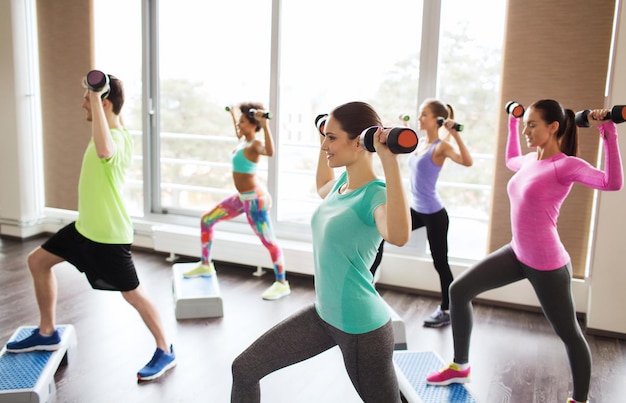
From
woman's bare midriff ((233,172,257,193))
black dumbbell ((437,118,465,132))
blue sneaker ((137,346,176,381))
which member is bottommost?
blue sneaker ((137,346,176,381))

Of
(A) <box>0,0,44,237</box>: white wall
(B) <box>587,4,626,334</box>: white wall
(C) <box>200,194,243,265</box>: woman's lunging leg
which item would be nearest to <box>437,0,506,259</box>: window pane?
(B) <box>587,4,626,334</box>: white wall

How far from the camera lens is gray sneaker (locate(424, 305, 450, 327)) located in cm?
362

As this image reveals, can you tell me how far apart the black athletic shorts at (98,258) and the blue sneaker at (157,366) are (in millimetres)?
408

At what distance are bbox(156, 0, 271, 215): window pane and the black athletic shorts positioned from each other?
96.7 inches

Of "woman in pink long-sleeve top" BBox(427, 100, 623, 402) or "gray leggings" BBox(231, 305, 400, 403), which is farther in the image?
"woman in pink long-sleeve top" BBox(427, 100, 623, 402)

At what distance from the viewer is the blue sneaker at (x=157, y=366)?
8.99 feet

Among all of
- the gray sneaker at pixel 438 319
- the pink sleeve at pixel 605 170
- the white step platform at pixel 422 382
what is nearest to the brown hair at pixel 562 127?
the pink sleeve at pixel 605 170

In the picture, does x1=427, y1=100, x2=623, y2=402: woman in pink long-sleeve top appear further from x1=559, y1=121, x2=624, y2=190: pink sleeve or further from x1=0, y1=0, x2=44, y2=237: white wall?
x1=0, y1=0, x2=44, y2=237: white wall

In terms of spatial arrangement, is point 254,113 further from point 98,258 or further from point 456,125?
point 98,258

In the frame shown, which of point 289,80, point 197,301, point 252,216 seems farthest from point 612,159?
point 289,80

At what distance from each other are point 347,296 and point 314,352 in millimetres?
246

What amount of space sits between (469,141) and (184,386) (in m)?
2.66

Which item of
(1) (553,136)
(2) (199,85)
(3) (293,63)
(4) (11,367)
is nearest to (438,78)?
(3) (293,63)

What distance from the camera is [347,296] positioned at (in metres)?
1.67
